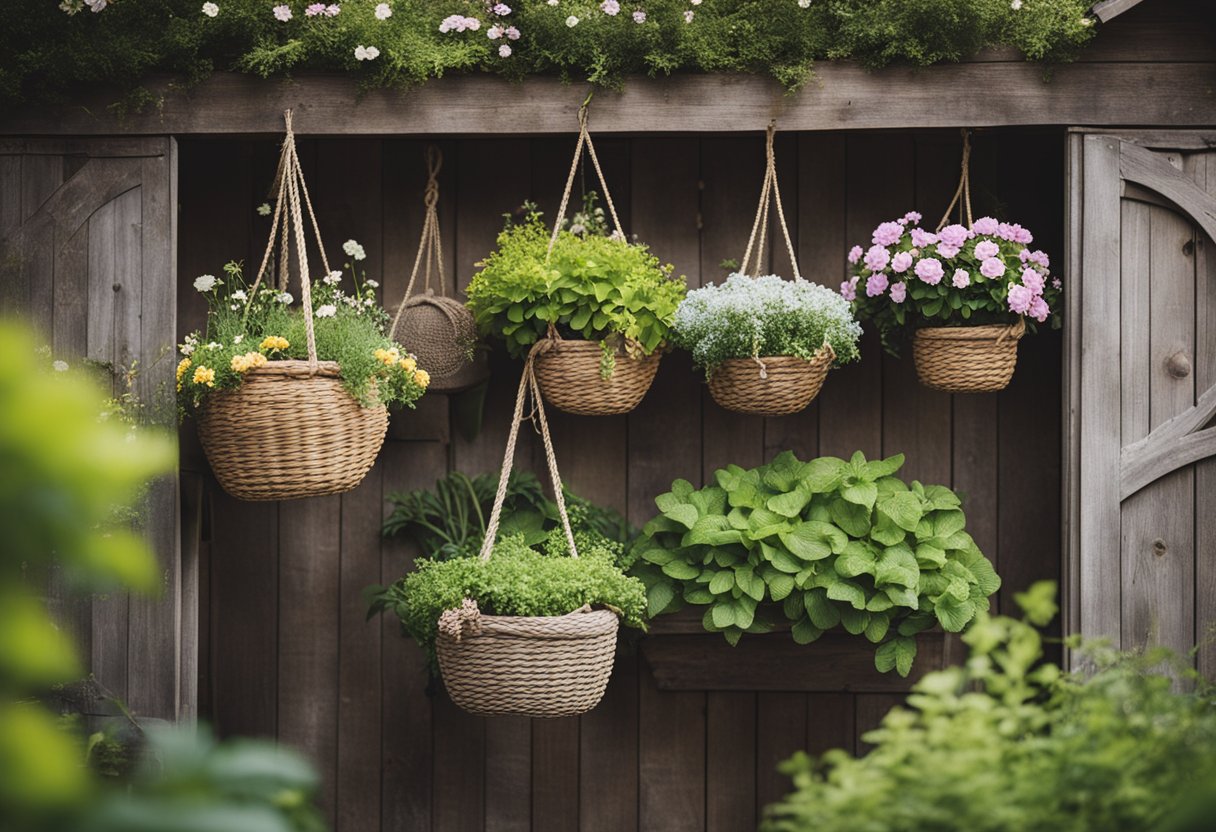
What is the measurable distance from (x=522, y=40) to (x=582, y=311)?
860 mm

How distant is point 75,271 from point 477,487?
1.45 meters

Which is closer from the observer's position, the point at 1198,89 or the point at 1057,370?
the point at 1198,89

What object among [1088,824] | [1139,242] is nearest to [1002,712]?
[1088,824]

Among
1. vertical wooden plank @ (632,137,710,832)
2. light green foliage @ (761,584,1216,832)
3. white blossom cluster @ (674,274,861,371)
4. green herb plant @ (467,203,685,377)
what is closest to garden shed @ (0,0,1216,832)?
vertical wooden plank @ (632,137,710,832)

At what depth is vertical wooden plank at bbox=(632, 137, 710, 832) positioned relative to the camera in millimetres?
4012

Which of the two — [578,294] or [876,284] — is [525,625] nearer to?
[578,294]

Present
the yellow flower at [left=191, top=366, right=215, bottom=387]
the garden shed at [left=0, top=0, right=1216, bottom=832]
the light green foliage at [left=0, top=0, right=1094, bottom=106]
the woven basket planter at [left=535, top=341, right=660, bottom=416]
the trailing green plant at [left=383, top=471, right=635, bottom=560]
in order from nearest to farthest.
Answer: the yellow flower at [left=191, top=366, right=215, bottom=387], the light green foliage at [left=0, top=0, right=1094, bottom=106], the woven basket planter at [left=535, top=341, right=660, bottom=416], the trailing green plant at [left=383, top=471, right=635, bottom=560], the garden shed at [left=0, top=0, right=1216, bottom=832]

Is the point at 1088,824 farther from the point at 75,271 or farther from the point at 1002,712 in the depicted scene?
the point at 75,271

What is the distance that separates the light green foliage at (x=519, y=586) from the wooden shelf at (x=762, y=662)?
0.25 m

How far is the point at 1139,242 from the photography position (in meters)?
3.37

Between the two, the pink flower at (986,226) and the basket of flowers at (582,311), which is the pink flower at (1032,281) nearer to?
the pink flower at (986,226)

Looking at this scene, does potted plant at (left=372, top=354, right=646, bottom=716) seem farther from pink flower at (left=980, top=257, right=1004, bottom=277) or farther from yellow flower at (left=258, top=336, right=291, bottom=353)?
pink flower at (left=980, top=257, right=1004, bottom=277)

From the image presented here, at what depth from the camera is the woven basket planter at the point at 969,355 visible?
3473 millimetres

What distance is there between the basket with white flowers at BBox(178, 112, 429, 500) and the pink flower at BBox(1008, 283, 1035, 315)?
5.84 feet
